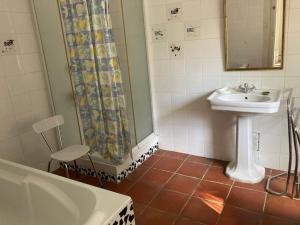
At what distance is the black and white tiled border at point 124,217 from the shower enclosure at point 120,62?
1.15 m

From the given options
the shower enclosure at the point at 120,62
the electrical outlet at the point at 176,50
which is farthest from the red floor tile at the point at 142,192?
the electrical outlet at the point at 176,50

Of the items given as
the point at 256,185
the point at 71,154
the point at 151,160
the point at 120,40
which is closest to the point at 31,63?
the point at 120,40

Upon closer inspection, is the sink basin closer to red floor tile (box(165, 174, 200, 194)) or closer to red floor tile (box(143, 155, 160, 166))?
red floor tile (box(165, 174, 200, 194))

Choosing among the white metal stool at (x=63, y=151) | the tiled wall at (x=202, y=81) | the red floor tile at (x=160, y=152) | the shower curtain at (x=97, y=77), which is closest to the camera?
the shower curtain at (x=97, y=77)

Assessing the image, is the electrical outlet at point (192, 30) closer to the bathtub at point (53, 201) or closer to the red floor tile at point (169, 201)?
the red floor tile at point (169, 201)

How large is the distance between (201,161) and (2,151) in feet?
6.37

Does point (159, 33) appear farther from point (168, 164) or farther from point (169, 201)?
point (169, 201)

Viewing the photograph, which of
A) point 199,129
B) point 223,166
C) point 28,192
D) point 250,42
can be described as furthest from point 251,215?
point 28,192

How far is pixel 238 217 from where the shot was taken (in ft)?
6.19

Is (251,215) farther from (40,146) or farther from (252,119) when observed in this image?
(40,146)

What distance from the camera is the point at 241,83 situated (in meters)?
2.38

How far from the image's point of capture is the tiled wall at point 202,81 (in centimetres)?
224

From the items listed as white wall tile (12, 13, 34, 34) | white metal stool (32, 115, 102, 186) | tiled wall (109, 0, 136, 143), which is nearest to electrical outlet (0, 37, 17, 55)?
white wall tile (12, 13, 34, 34)

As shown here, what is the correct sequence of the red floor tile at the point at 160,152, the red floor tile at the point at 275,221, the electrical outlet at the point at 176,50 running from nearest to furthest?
1. the red floor tile at the point at 275,221
2. the electrical outlet at the point at 176,50
3. the red floor tile at the point at 160,152
